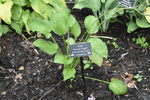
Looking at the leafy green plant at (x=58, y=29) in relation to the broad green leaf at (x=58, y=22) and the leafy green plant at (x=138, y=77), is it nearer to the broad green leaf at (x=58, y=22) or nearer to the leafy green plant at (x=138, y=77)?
the broad green leaf at (x=58, y=22)

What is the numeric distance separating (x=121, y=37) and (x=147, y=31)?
429 millimetres

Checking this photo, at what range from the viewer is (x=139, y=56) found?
2111 millimetres

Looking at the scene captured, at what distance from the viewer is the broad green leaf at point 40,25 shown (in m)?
1.46

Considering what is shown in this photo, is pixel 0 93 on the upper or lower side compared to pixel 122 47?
lower

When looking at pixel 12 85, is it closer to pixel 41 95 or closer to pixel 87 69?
pixel 41 95

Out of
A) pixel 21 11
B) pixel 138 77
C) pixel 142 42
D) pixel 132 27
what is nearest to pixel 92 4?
pixel 132 27

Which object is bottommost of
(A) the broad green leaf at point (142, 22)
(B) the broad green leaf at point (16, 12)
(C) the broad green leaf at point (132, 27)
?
(C) the broad green leaf at point (132, 27)

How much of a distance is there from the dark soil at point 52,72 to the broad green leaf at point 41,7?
45cm

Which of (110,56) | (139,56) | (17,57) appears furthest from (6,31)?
(139,56)

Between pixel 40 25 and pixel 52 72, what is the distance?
68cm

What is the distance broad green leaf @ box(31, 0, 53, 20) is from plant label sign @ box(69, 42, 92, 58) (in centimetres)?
108

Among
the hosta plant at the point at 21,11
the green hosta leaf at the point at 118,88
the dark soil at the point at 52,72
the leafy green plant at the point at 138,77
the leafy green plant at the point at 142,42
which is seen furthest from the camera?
the leafy green plant at the point at 142,42

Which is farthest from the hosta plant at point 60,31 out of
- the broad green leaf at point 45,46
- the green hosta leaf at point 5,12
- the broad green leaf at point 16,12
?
the broad green leaf at point 16,12

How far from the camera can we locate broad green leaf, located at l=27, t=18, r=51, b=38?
1.46 metres
